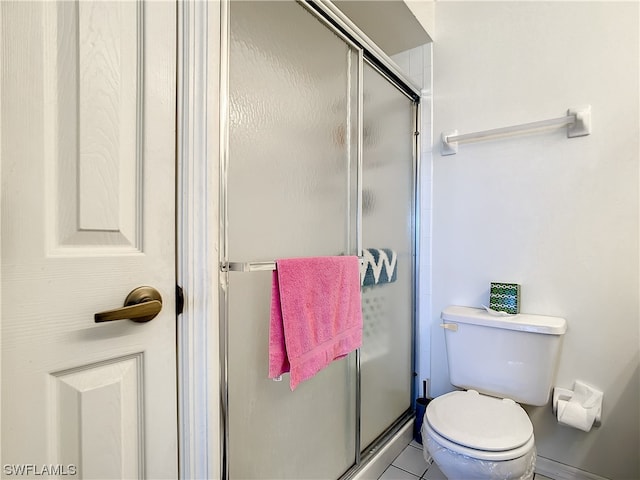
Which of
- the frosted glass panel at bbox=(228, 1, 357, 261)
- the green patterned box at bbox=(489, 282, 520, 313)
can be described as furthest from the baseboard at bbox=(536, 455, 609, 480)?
the frosted glass panel at bbox=(228, 1, 357, 261)

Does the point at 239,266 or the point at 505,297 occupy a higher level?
the point at 239,266

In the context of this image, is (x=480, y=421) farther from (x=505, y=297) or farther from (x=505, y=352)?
(x=505, y=297)

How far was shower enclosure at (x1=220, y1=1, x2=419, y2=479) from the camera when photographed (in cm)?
91

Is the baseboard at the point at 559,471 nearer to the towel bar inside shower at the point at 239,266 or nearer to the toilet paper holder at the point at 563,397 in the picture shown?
the toilet paper holder at the point at 563,397

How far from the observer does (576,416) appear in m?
1.32

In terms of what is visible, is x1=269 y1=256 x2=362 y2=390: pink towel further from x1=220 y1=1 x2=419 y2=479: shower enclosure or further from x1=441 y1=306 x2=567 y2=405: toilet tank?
x1=441 y1=306 x2=567 y2=405: toilet tank

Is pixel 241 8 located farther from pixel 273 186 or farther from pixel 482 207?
pixel 482 207

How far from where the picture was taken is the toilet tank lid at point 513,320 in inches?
53.3

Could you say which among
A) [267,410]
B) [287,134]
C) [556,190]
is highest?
[287,134]

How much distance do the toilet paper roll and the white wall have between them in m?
0.12

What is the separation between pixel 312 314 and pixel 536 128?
4.34ft

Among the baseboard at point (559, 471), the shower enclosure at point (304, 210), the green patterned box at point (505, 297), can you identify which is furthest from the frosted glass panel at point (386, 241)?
the baseboard at point (559, 471)

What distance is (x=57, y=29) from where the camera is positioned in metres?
0.60

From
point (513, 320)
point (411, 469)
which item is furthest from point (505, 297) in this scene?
point (411, 469)
